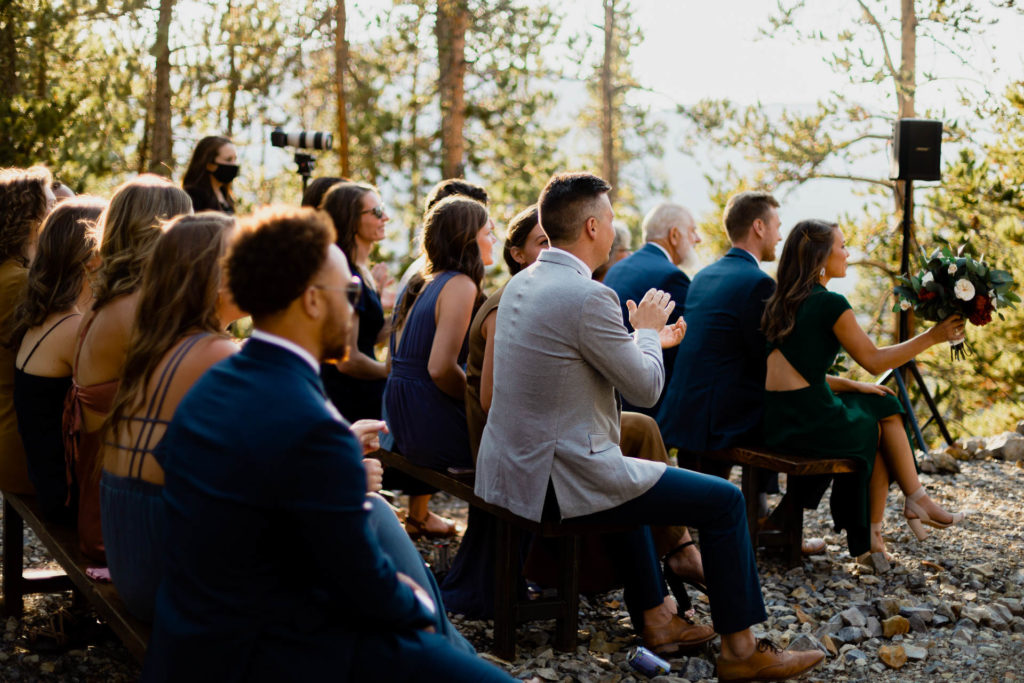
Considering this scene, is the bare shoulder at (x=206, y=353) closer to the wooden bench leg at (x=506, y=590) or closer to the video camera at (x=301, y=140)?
the wooden bench leg at (x=506, y=590)

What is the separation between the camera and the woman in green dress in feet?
14.8

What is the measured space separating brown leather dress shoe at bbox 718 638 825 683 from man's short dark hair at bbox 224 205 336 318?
6.98ft

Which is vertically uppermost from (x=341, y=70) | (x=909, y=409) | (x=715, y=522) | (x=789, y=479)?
(x=341, y=70)

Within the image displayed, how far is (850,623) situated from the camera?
3.98 m

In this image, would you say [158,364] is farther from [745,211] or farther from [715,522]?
[745,211]

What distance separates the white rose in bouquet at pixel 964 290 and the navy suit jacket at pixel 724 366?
0.86 meters

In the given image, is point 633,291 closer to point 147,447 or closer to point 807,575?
point 807,575

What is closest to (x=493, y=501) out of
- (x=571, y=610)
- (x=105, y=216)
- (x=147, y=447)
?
(x=571, y=610)

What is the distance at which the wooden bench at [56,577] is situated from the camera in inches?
97.5

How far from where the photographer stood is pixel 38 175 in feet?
12.5

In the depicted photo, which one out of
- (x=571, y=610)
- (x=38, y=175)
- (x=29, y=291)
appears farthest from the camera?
(x=38, y=175)

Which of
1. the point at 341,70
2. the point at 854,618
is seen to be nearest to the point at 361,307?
the point at 854,618

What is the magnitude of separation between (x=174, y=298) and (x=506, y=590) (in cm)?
172

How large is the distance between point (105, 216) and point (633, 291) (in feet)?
9.54
